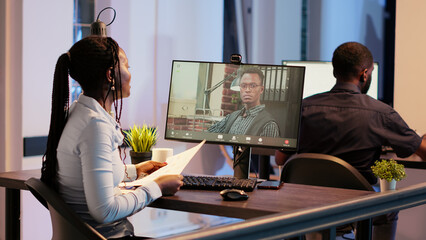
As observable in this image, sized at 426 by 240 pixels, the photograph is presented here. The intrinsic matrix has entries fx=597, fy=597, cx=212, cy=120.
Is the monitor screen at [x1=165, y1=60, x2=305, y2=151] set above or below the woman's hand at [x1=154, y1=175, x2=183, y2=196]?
above

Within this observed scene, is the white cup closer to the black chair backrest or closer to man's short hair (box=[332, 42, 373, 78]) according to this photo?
the black chair backrest

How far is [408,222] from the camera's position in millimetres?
3855

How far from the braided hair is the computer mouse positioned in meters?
0.52

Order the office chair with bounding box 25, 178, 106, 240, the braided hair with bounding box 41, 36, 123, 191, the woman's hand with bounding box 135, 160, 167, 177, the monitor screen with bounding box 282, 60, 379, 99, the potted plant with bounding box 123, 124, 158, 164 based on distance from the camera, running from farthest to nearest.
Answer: the monitor screen with bounding box 282, 60, 379, 99 → the potted plant with bounding box 123, 124, 158, 164 → the woman's hand with bounding box 135, 160, 167, 177 → the braided hair with bounding box 41, 36, 123, 191 → the office chair with bounding box 25, 178, 106, 240

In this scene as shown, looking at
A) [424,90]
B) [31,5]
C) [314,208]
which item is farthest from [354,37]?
[314,208]

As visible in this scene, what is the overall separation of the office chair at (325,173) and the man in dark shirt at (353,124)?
0.20 metres

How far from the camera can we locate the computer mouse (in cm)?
199

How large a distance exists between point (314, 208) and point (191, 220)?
395 cm

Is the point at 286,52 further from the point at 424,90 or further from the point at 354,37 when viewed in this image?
the point at 424,90

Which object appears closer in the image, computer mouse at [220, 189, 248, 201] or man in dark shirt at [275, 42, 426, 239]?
computer mouse at [220, 189, 248, 201]

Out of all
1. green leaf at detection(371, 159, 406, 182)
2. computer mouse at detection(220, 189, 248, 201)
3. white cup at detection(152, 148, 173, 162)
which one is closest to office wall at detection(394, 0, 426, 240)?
green leaf at detection(371, 159, 406, 182)

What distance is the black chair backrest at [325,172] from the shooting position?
7.93 ft

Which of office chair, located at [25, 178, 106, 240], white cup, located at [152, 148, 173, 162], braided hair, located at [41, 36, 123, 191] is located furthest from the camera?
white cup, located at [152, 148, 173, 162]

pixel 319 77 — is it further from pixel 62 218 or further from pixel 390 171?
pixel 62 218
